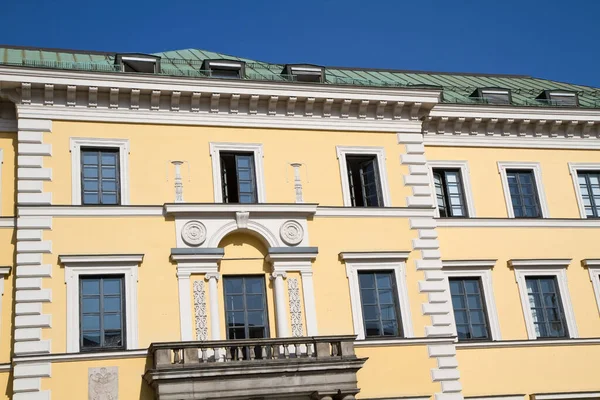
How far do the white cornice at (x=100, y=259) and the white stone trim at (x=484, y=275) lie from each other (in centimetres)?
980

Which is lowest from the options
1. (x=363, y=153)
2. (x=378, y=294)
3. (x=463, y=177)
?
(x=378, y=294)

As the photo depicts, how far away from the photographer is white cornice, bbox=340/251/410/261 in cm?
2522

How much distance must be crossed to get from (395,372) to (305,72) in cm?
1076

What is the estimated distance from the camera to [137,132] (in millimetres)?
25125

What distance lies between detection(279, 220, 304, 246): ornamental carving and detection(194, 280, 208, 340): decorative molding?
113 inches

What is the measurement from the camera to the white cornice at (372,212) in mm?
25781

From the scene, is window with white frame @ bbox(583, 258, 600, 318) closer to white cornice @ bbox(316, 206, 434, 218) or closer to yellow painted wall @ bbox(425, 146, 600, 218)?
yellow painted wall @ bbox(425, 146, 600, 218)

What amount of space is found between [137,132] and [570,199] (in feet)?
49.8

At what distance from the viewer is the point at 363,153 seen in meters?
27.1

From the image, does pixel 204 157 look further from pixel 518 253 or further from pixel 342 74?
pixel 518 253

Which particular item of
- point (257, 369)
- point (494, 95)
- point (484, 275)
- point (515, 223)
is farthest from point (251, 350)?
point (494, 95)

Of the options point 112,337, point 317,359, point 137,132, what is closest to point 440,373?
point 317,359

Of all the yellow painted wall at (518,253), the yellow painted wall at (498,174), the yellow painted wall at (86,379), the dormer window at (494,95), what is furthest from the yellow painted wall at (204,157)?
the dormer window at (494,95)

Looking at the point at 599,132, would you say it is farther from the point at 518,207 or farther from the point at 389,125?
the point at 389,125
